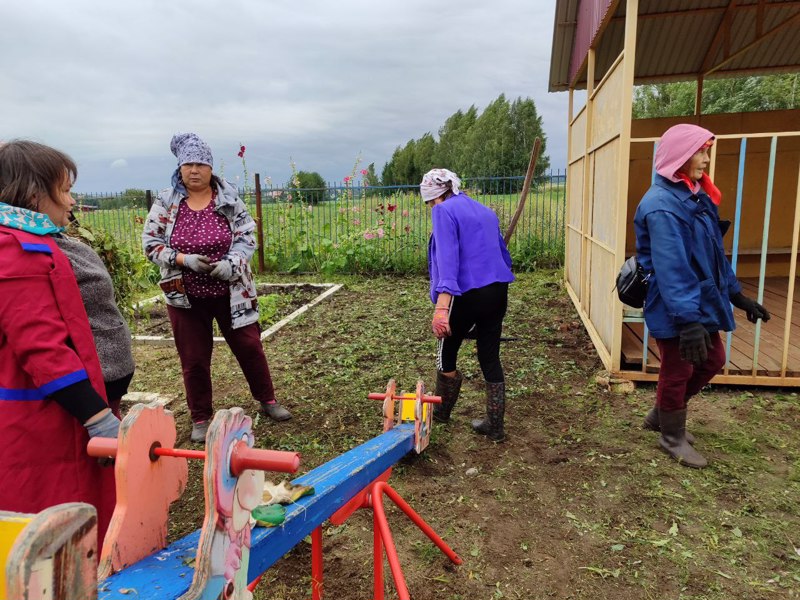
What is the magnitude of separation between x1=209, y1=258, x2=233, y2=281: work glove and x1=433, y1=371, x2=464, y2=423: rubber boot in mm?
1493

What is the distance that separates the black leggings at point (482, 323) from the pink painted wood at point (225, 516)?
7.55ft

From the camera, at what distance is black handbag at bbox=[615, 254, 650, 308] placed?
10.7ft

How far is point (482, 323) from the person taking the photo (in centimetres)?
347

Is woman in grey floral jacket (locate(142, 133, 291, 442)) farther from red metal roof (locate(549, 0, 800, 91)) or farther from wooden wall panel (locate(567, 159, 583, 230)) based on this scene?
wooden wall panel (locate(567, 159, 583, 230))

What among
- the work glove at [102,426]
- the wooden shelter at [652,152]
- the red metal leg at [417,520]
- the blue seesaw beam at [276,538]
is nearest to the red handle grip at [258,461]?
the blue seesaw beam at [276,538]

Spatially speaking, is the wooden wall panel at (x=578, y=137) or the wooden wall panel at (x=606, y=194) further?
the wooden wall panel at (x=578, y=137)

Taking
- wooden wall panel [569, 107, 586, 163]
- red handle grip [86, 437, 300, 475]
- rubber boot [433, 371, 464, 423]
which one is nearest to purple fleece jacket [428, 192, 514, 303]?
rubber boot [433, 371, 464, 423]

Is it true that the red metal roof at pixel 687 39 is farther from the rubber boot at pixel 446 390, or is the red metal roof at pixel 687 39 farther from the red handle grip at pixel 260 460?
the red handle grip at pixel 260 460

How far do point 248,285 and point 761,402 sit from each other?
3.77 metres

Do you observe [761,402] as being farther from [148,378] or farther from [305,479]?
[148,378]

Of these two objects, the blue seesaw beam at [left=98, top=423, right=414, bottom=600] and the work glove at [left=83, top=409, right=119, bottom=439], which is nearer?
the blue seesaw beam at [left=98, top=423, right=414, bottom=600]

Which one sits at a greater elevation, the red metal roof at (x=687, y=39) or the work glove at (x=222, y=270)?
the red metal roof at (x=687, y=39)

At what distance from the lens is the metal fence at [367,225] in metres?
10.6

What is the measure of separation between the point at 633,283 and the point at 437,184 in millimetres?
1305
